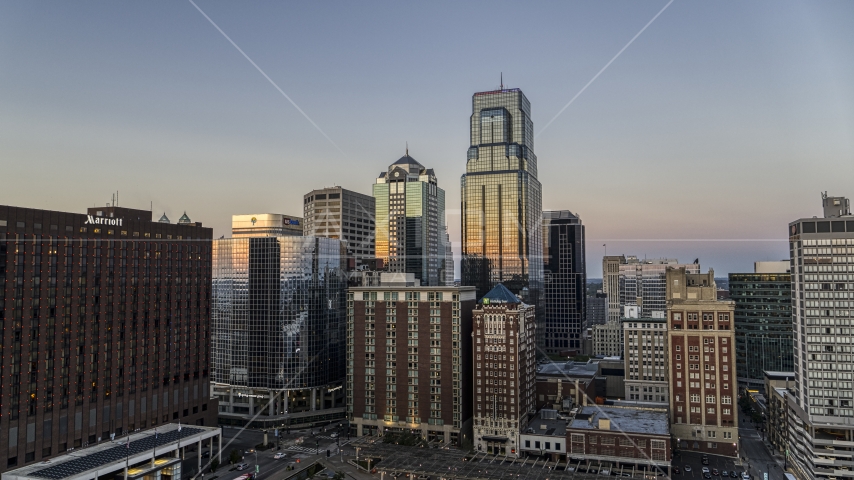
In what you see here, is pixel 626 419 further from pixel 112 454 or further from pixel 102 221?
pixel 102 221

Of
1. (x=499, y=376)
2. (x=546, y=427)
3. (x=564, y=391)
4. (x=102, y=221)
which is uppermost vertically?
(x=102, y=221)

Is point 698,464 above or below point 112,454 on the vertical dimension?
below

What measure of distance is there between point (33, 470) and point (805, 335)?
527 feet

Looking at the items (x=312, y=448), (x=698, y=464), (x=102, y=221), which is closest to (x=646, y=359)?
(x=698, y=464)

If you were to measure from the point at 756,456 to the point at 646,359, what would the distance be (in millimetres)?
45300

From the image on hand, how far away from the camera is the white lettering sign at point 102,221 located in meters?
138

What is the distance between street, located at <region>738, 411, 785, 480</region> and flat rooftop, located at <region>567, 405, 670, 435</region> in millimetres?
21382

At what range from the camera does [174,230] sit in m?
162

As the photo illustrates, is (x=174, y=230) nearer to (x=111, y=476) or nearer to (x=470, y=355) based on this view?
→ (x=111, y=476)

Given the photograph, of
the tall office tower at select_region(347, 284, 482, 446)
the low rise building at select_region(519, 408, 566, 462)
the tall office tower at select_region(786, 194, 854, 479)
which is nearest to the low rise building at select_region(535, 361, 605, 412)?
the low rise building at select_region(519, 408, 566, 462)

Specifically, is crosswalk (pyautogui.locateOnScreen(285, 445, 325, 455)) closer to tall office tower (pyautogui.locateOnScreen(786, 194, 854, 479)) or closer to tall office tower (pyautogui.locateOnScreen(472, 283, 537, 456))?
tall office tower (pyautogui.locateOnScreen(472, 283, 537, 456))

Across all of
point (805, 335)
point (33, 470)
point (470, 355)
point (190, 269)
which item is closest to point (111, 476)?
point (33, 470)

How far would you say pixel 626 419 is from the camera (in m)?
153

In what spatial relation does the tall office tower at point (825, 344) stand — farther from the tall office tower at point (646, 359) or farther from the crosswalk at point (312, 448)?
the crosswalk at point (312, 448)
